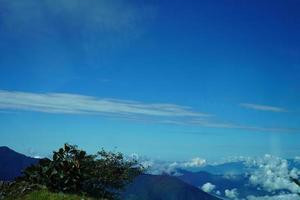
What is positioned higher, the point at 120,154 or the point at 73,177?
the point at 120,154

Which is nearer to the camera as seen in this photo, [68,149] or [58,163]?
[58,163]

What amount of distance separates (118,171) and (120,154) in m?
3.66

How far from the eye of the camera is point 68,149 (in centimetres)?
4006

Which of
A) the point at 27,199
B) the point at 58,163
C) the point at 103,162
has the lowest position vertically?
the point at 27,199

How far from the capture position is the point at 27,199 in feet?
98.3

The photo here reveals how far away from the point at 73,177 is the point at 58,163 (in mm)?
1739

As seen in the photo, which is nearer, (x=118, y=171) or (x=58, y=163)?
(x=58, y=163)

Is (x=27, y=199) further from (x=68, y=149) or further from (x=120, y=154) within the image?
(x=120, y=154)

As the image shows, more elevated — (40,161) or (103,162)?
(103,162)

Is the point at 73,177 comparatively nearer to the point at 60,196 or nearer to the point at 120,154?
the point at 60,196

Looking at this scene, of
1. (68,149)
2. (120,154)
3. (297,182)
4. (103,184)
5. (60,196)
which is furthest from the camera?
(120,154)

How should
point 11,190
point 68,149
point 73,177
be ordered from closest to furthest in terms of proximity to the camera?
point 11,190 < point 73,177 < point 68,149

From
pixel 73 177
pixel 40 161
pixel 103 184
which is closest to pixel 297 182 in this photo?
pixel 73 177

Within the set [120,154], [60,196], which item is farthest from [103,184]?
[60,196]
